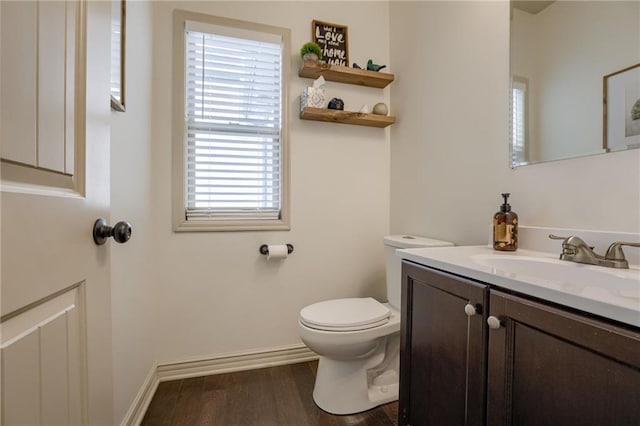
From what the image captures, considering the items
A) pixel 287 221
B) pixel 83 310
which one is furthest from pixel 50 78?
pixel 287 221

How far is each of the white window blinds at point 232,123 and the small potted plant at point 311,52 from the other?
0.19m

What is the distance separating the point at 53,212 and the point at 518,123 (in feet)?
4.91

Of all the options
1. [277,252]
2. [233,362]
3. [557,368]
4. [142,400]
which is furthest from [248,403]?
[557,368]

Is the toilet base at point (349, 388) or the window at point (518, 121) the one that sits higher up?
the window at point (518, 121)

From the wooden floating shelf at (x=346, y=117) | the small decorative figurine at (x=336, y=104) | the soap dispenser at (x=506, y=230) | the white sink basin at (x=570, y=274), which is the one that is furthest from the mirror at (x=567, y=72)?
the small decorative figurine at (x=336, y=104)

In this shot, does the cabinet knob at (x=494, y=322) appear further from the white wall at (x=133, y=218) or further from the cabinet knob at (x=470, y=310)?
the white wall at (x=133, y=218)

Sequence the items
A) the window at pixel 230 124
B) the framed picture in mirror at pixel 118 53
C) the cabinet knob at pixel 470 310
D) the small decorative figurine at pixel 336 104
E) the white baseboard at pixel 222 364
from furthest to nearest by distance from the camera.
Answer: the small decorative figurine at pixel 336 104 < the window at pixel 230 124 < the white baseboard at pixel 222 364 < the framed picture in mirror at pixel 118 53 < the cabinet knob at pixel 470 310

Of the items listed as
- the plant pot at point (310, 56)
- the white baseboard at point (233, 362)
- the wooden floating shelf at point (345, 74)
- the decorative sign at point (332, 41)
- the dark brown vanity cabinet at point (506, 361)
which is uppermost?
the decorative sign at point (332, 41)

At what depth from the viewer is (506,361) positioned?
2.18 ft

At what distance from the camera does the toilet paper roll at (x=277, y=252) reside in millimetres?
1751

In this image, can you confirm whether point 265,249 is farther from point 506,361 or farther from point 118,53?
point 506,361

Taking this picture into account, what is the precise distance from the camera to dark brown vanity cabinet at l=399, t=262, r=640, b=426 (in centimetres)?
50

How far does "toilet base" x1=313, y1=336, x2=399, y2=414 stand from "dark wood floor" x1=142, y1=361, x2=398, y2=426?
33 mm

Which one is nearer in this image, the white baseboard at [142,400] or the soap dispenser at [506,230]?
the soap dispenser at [506,230]
